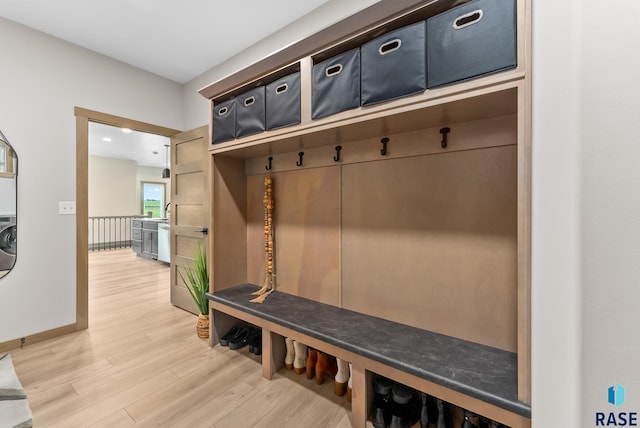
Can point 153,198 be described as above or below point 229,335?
above

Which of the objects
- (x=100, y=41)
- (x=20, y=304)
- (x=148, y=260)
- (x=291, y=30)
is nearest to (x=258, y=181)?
(x=291, y=30)

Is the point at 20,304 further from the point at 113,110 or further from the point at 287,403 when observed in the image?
the point at 287,403

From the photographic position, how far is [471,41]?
1.02 m

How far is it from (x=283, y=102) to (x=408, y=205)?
95cm

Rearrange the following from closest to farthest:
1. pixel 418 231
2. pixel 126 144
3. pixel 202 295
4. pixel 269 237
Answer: pixel 418 231
pixel 269 237
pixel 202 295
pixel 126 144

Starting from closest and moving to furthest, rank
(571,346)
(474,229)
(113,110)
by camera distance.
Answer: (571,346) < (474,229) < (113,110)

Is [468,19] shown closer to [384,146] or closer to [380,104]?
[380,104]

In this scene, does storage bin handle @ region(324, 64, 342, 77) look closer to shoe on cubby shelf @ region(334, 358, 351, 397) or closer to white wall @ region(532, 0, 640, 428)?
white wall @ region(532, 0, 640, 428)

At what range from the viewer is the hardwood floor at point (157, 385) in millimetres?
1423

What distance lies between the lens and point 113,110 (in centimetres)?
267

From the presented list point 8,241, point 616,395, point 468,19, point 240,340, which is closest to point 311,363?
point 240,340

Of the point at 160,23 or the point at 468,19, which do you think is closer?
the point at 468,19

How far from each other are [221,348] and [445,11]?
Result: 8.17ft

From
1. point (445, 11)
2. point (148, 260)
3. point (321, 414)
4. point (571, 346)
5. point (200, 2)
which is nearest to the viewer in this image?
point (571, 346)
